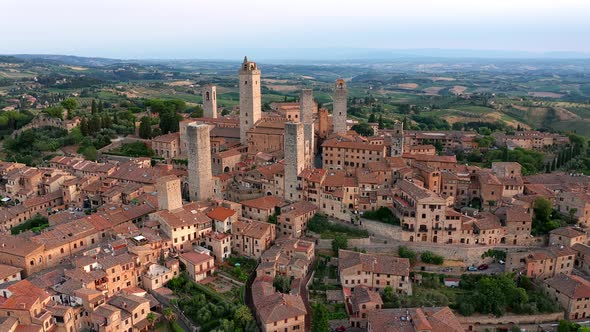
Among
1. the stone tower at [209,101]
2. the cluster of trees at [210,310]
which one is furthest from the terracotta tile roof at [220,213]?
the stone tower at [209,101]

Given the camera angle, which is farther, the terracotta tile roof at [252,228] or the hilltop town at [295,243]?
the terracotta tile roof at [252,228]

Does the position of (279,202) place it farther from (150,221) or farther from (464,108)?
(464,108)

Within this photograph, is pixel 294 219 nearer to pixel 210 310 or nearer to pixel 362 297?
pixel 362 297

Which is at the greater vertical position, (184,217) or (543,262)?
(184,217)

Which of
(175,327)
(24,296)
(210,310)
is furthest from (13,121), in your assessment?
(210,310)

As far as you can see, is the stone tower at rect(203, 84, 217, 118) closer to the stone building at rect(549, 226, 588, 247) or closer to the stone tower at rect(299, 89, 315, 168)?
the stone tower at rect(299, 89, 315, 168)

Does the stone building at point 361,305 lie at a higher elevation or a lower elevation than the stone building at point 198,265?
lower

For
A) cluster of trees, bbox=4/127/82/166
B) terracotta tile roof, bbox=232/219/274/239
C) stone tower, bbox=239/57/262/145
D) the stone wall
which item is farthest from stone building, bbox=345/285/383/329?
cluster of trees, bbox=4/127/82/166

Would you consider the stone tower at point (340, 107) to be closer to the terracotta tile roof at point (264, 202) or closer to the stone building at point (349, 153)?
the stone building at point (349, 153)
